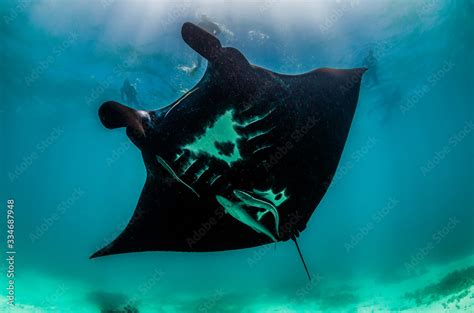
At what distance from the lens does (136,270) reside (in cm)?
3906

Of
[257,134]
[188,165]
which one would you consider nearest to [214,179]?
[188,165]

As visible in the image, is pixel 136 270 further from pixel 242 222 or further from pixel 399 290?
pixel 242 222

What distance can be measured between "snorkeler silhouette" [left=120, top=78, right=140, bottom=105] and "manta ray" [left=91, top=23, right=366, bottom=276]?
12796 millimetres

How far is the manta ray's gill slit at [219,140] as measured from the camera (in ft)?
9.23

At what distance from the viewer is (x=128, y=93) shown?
15.7 m

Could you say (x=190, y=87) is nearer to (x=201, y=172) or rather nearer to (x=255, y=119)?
(x=201, y=172)

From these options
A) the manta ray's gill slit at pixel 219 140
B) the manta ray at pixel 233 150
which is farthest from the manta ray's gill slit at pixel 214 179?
the manta ray's gill slit at pixel 219 140

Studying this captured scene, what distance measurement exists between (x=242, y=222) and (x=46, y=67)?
1496cm

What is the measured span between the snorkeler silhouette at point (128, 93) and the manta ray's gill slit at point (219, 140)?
13.2 m

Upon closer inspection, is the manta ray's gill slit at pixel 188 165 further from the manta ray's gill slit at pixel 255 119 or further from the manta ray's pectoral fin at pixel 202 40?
the manta ray's pectoral fin at pixel 202 40

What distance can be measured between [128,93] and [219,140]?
45.9 feet

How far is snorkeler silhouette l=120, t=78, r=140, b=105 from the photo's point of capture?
1520 centimetres

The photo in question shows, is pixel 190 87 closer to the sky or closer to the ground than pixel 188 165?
closer to the sky

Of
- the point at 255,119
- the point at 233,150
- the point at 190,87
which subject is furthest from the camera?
the point at 190,87
